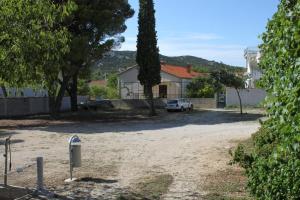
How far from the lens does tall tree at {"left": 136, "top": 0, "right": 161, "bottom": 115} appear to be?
44500mm

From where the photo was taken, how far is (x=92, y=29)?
38844mm

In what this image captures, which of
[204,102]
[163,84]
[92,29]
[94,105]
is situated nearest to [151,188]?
[92,29]

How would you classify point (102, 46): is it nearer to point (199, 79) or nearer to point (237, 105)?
point (237, 105)

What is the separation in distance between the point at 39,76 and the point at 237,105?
4651cm

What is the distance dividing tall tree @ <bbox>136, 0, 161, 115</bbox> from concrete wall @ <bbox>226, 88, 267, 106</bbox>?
13248 mm

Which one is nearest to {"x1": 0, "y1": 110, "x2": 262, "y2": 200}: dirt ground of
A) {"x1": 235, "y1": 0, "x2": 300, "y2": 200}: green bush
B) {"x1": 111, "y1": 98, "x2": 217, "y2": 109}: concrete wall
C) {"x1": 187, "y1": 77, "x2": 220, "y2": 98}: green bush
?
{"x1": 235, "y1": 0, "x2": 300, "y2": 200}: green bush

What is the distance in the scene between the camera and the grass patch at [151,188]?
1088cm

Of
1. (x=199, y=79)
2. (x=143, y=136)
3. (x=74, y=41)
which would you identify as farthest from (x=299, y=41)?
(x=199, y=79)

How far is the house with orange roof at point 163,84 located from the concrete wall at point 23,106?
2384 centimetres

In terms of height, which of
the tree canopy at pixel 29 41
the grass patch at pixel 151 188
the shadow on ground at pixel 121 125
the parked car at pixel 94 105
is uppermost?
the tree canopy at pixel 29 41

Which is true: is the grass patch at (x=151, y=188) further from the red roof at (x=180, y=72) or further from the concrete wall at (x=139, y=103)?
the red roof at (x=180, y=72)

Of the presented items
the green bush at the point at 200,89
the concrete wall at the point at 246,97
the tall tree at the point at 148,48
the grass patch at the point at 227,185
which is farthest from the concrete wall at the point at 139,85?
the grass patch at the point at 227,185

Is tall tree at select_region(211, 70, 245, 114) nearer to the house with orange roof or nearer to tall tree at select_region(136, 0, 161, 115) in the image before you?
tall tree at select_region(136, 0, 161, 115)

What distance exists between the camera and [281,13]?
435 cm
